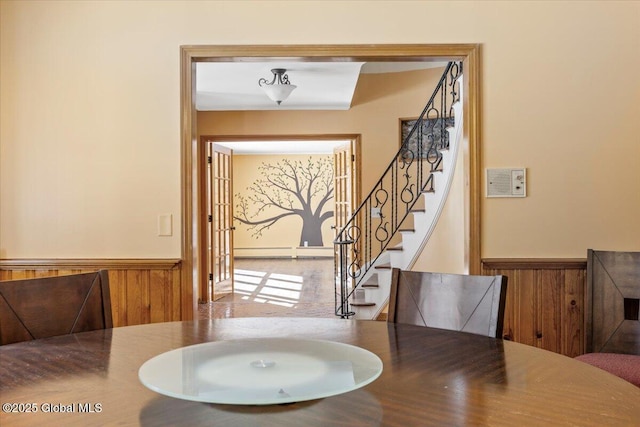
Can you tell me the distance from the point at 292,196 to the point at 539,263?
29.3 feet

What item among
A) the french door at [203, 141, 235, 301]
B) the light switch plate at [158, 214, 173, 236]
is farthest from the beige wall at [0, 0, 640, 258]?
the french door at [203, 141, 235, 301]

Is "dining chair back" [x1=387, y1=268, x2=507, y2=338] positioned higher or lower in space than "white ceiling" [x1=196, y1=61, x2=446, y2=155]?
lower

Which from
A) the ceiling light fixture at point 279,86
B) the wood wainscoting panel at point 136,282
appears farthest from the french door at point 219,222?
the wood wainscoting panel at point 136,282

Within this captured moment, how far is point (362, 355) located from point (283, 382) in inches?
10.3

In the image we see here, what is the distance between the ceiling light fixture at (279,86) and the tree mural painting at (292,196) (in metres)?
6.51

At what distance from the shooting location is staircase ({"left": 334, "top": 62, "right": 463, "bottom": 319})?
16.1ft

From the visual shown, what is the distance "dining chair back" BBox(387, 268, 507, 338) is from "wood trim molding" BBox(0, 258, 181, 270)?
1.44m

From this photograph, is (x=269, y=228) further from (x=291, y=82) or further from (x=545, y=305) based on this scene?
(x=545, y=305)

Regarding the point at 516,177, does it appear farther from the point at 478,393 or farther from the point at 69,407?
the point at 69,407

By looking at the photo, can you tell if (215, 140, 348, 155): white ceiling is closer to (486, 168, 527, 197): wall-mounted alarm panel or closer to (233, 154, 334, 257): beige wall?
(233, 154, 334, 257): beige wall

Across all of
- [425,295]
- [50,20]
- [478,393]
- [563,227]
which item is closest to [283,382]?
[478,393]

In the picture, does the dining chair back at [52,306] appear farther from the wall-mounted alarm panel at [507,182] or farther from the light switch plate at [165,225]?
the wall-mounted alarm panel at [507,182]

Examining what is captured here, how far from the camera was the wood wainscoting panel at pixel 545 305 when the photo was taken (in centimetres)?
280

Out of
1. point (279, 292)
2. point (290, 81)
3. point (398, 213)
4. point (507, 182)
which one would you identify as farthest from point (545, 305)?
point (279, 292)
